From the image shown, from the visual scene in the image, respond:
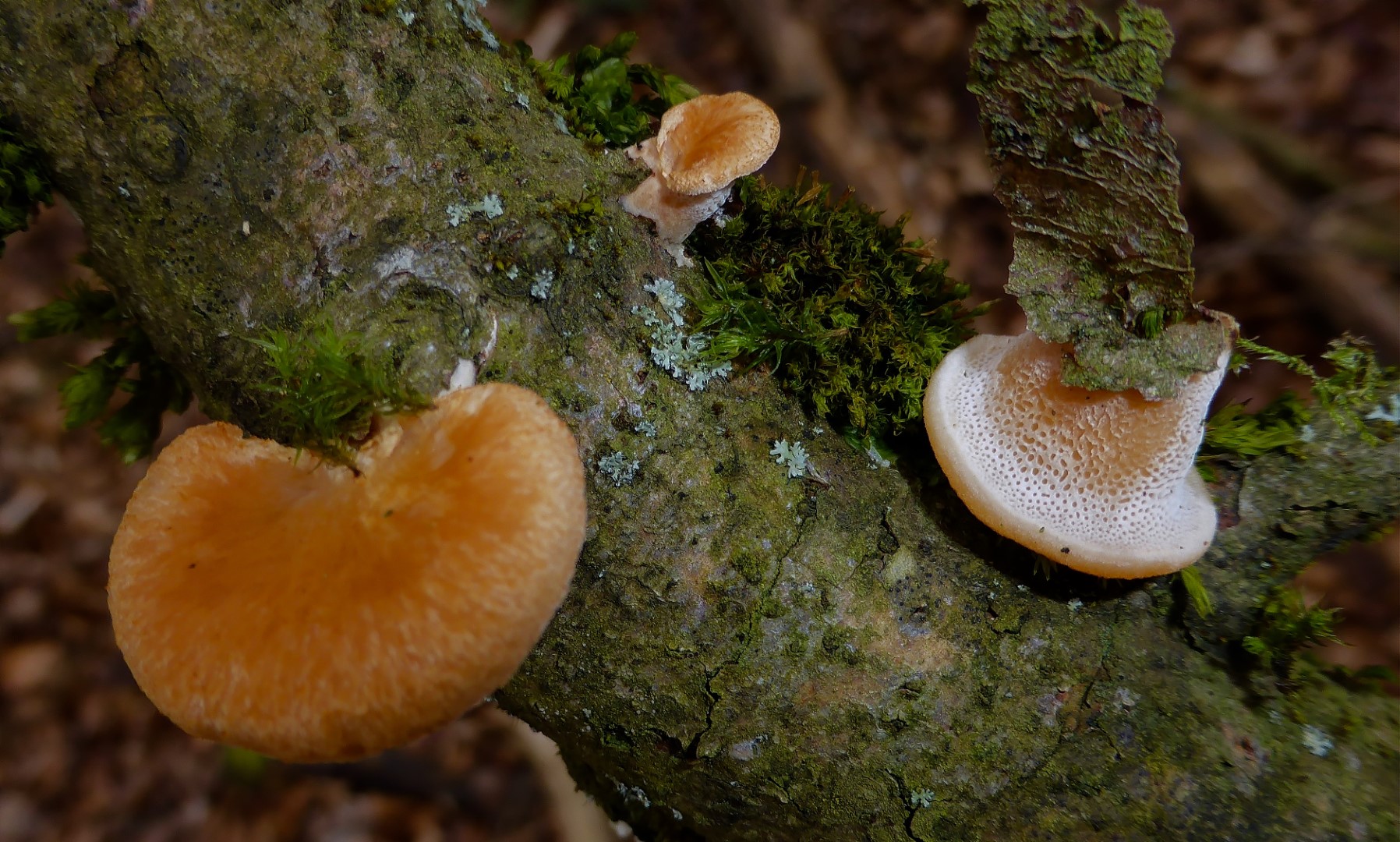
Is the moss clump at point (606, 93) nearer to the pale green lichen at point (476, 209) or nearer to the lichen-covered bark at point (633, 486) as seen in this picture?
the lichen-covered bark at point (633, 486)

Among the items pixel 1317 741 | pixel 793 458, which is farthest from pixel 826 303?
pixel 1317 741

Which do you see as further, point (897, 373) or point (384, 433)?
point (897, 373)

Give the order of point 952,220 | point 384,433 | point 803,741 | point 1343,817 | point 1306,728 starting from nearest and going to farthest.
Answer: point 384,433, point 803,741, point 1343,817, point 1306,728, point 952,220

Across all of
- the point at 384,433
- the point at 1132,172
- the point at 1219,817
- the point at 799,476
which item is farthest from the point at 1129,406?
the point at 384,433

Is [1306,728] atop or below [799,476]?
below

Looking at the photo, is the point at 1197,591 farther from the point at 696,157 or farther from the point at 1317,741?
the point at 696,157

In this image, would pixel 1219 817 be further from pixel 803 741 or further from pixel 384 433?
pixel 384 433

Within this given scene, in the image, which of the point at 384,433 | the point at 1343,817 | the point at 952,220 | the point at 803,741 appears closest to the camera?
the point at 384,433
